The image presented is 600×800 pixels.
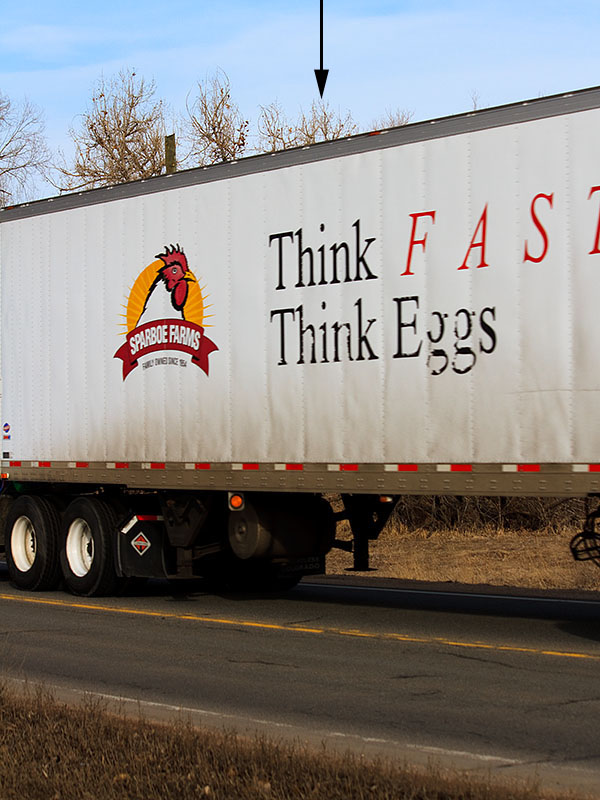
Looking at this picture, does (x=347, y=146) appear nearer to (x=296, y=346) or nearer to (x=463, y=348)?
(x=296, y=346)

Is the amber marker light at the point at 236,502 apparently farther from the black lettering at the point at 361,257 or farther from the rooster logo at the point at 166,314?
the black lettering at the point at 361,257

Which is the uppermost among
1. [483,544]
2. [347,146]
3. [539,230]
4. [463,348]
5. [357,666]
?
[347,146]

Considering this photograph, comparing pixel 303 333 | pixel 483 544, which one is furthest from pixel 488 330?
pixel 483 544

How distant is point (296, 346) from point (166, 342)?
82.8 inches

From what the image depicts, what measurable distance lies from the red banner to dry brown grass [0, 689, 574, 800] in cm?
714

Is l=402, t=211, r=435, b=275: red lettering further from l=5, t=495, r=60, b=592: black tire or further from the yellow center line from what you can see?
l=5, t=495, r=60, b=592: black tire

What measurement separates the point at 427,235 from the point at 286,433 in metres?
2.68

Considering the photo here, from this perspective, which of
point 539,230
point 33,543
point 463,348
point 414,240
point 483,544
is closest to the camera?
point 539,230

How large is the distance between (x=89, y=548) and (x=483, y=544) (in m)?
8.99

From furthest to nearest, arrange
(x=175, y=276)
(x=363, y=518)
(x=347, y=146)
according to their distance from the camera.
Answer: (x=175, y=276) < (x=363, y=518) < (x=347, y=146)

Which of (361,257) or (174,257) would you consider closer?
(361,257)

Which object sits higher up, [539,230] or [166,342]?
[539,230]

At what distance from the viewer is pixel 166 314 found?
1487 cm

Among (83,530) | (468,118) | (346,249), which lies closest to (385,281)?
(346,249)
